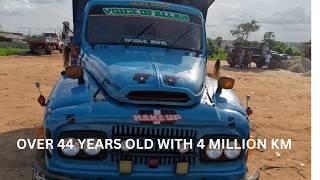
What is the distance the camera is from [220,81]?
438cm

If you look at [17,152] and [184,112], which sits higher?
[184,112]

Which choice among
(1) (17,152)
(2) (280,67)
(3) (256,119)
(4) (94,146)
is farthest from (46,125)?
(2) (280,67)

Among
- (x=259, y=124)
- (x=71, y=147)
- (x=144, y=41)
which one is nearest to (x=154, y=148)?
(x=71, y=147)

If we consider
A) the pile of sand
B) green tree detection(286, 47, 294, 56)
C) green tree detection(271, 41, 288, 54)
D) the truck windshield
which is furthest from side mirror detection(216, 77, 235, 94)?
green tree detection(286, 47, 294, 56)

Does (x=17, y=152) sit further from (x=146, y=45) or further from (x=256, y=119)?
(x=256, y=119)

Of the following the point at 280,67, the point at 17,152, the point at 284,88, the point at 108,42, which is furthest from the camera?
the point at 280,67

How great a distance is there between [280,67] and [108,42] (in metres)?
28.8

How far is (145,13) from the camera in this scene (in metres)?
5.69

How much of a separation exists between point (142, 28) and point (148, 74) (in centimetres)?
158

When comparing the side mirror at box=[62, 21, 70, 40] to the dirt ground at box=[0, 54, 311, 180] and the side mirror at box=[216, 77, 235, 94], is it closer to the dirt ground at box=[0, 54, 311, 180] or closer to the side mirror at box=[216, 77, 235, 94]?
the dirt ground at box=[0, 54, 311, 180]

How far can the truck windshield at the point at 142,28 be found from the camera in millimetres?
5371

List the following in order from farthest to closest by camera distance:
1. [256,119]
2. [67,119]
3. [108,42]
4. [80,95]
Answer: [256,119], [108,42], [80,95], [67,119]

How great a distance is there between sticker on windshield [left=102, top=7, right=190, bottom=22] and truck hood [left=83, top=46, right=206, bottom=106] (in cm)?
62

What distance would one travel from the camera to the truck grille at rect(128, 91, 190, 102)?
3.75 meters
